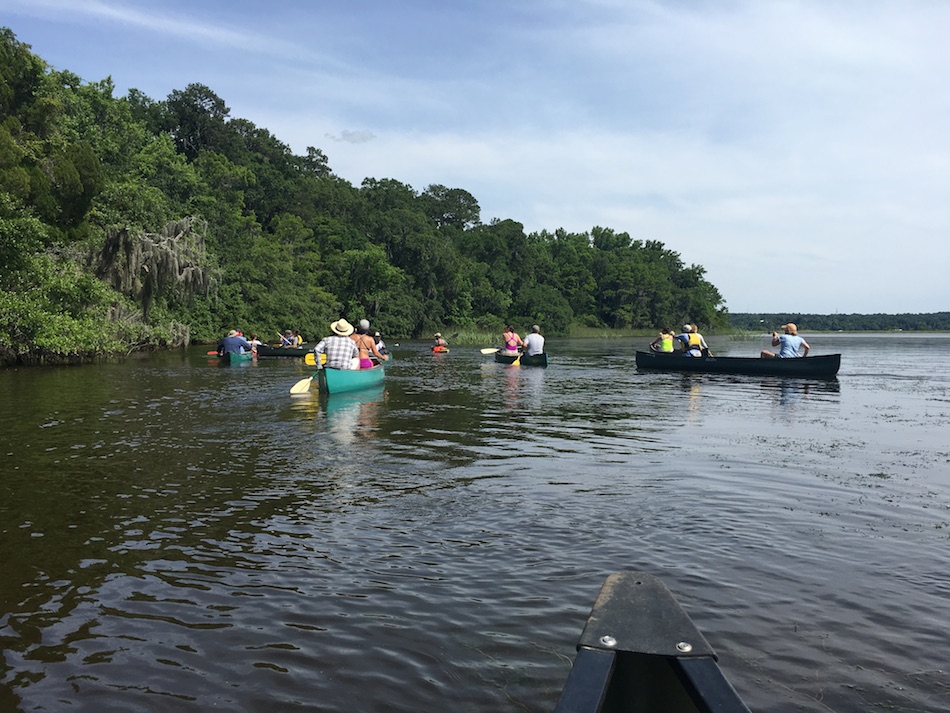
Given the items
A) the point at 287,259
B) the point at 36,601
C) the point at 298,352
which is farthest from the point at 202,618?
the point at 287,259

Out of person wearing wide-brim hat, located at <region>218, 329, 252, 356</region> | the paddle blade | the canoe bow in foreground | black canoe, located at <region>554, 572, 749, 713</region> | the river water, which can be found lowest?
the river water

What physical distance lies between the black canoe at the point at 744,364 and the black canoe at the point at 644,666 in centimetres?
2179

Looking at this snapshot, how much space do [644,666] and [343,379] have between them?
14.6 m

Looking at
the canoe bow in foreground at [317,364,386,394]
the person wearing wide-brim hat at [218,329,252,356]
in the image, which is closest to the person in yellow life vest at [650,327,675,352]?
the canoe bow in foreground at [317,364,386,394]

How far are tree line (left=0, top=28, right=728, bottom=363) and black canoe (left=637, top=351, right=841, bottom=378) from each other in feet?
65.6

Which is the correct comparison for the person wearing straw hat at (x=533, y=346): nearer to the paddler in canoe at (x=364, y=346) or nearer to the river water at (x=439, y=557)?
the paddler in canoe at (x=364, y=346)

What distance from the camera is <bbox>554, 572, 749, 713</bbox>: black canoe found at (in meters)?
2.79

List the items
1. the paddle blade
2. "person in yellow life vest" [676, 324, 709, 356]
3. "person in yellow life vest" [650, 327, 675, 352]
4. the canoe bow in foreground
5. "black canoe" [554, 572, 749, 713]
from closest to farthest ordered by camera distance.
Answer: "black canoe" [554, 572, 749, 713], the canoe bow in foreground, the paddle blade, "person in yellow life vest" [676, 324, 709, 356], "person in yellow life vest" [650, 327, 675, 352]

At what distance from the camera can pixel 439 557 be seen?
5758 mm

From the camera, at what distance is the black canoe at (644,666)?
9.16ft

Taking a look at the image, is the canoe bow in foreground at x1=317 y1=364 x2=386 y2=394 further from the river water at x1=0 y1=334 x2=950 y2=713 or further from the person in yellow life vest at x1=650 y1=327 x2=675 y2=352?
the person in yellow life vest at x1=650 y1=327 x2=675 y2=352

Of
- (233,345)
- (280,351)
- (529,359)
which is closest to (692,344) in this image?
(529,359)

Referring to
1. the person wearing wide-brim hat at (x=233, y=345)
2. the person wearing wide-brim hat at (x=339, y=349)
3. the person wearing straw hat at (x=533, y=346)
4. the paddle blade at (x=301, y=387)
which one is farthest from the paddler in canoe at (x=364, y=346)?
the person wearing wide-brim hat at (x=233, y=345)

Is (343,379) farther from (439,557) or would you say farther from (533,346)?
(533,346)
